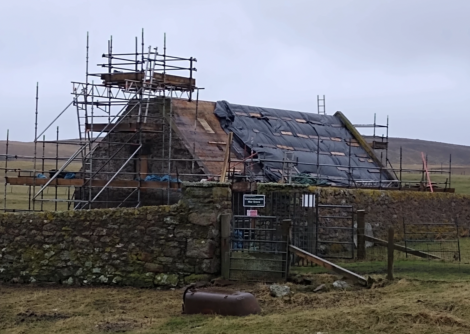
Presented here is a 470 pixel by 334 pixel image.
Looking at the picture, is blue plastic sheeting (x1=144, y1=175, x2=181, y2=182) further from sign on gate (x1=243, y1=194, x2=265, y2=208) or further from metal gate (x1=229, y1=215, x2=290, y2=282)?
metal gate (x1=229, y1=215, x2=290, y2=282)

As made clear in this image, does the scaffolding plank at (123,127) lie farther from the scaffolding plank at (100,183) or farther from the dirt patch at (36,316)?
the dirt patch at (36,316)

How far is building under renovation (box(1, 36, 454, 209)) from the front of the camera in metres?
23.5

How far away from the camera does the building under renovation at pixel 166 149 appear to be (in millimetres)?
23531

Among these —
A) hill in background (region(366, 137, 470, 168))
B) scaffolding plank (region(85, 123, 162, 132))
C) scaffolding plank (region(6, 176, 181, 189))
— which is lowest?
scaffolding plank (region(6, 176, 181, 189))

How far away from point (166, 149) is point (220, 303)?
13.6m

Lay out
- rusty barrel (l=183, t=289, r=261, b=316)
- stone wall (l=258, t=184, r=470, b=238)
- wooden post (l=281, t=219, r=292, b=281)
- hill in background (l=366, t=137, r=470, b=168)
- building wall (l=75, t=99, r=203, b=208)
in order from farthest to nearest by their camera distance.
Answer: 1. hill in background (l=366, t=137, r=470, b=168)
2. building wall (l=75, t=99, r=203, b=208)
3. stone wall (l=258, t=184, r=470, b=238)
4. wooden post (l=281, t=219, r=292, b=281)
5. rusty barrel (l=183, t=289, r=261, b=316)

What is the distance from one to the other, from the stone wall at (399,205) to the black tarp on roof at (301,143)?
2.10 m

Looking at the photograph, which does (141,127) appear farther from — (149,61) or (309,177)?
(309,177)

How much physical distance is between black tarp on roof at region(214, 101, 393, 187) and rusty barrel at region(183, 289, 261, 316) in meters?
13.3

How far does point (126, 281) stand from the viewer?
1479cm

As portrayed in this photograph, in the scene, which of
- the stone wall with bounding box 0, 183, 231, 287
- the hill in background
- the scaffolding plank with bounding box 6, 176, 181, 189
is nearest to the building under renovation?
the scaffolding plank with bounding box 6, 176, 181, 189

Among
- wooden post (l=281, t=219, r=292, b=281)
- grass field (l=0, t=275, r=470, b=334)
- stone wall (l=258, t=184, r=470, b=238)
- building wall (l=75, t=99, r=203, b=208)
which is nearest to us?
grass field (l=0, t=275, r=470, b=334)

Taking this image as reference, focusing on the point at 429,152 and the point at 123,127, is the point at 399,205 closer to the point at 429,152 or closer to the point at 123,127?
the point at 123,127

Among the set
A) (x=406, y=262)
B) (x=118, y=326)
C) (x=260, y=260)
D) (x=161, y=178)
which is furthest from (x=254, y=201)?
(x=161, y=178)
